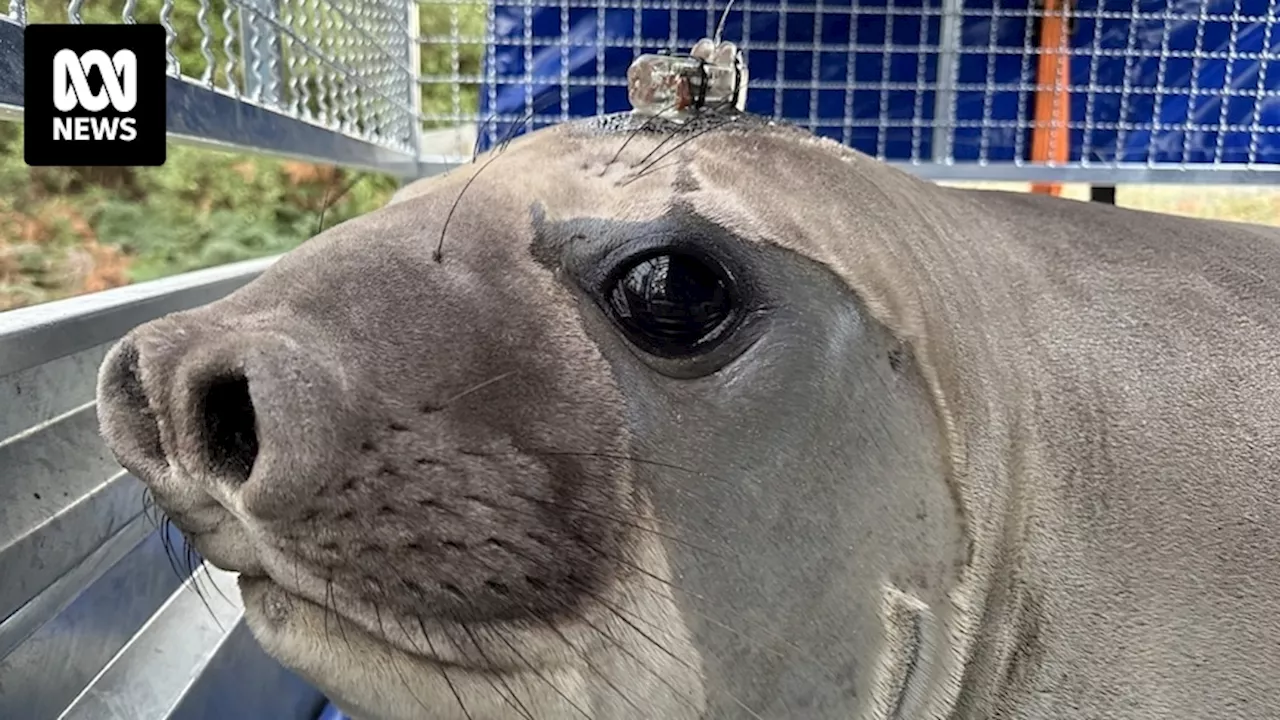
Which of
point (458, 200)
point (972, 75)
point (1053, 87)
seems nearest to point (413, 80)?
point (972, 75)

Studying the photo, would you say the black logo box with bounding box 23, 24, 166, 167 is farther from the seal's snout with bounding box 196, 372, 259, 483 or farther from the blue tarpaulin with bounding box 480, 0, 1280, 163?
the blue tarpaulin with bounding box 480, 0, 1280, 163

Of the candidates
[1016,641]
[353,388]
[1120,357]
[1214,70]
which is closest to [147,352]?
[353,388]

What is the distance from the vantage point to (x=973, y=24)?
3.15 metres

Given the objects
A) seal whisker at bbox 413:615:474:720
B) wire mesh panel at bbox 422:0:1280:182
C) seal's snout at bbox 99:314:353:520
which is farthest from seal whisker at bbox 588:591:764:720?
wire mesh panel at bbox 422:0:1280:182

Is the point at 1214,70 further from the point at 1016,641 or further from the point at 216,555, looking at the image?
the point at 216,555

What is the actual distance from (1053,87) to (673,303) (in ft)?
8.74

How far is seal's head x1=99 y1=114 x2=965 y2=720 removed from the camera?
751 mm

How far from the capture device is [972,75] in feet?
10.6

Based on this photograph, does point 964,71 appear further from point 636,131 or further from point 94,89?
point 94,89

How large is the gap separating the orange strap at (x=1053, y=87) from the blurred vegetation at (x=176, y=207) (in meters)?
1.66

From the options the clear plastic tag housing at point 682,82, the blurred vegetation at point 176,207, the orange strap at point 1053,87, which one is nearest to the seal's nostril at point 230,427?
the clear plastic tag housing at point 682,82

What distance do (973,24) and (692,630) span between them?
2792 millimetres

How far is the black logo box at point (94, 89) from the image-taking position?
108cm

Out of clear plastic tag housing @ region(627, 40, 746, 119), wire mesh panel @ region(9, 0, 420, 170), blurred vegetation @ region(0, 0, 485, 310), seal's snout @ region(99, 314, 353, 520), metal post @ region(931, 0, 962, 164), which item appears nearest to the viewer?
seal's snout @ region(99, 314, 353, 520)
